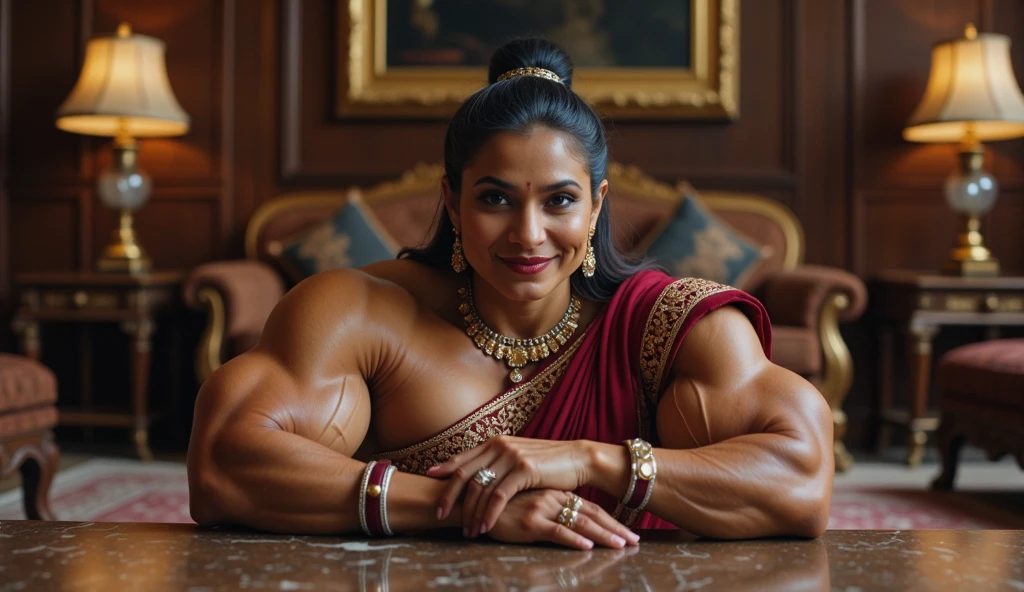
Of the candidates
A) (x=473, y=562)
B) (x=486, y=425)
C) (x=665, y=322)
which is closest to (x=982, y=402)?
(x=665, y=322)

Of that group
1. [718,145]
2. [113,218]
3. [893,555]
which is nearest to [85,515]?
[113,218]

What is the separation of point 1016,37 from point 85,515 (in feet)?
14.9

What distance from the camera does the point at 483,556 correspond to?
1.11m

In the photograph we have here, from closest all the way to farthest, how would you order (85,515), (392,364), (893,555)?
(893,555) < (392,364) < (85,515)

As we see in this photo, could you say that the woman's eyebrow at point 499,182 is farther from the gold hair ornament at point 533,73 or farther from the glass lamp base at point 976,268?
the glass lamp base at point 976,268

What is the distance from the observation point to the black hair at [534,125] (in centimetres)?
144

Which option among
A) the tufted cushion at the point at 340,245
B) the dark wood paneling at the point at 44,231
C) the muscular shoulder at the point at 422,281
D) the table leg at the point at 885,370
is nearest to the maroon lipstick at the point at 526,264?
the muscular shoulder at the point at 422,281

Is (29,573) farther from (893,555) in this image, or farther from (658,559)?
(893,555)

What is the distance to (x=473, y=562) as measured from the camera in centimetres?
108

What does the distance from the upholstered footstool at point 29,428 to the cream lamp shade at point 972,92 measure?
143 inches

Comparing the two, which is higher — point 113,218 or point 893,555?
point 113,218

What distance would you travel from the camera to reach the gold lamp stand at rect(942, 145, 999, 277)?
13.5 ft

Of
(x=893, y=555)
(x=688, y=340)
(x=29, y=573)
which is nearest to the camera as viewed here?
(x=29, y=573)

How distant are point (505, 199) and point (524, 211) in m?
0.05
